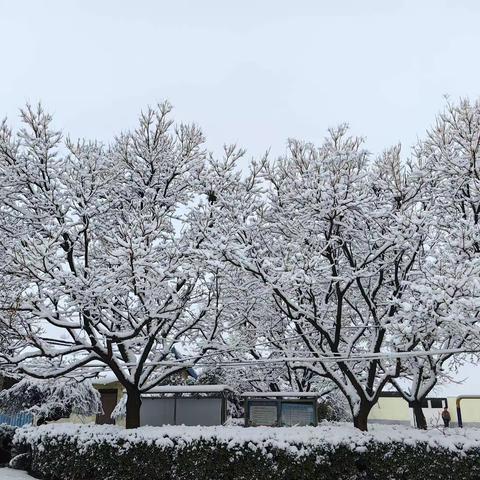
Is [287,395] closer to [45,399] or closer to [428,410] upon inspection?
[45,399]

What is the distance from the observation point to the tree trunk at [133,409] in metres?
13.0

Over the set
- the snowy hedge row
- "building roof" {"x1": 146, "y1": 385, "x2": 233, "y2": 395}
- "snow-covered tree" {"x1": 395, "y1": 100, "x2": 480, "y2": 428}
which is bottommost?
the snowy hedge row

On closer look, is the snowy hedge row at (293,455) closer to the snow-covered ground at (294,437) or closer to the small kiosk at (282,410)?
the snow-covered ground at (294,437)

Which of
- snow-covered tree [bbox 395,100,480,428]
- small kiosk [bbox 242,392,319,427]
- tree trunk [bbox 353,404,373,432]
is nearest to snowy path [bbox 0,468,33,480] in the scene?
small kiosk [bbox 242,392,319,427]

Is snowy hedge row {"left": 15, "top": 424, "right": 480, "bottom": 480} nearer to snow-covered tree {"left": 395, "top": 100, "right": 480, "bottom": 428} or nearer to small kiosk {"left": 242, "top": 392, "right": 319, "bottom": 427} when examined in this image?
small kiosk {"left": 242, "top": 392, "right": 319, "bottom": 427}

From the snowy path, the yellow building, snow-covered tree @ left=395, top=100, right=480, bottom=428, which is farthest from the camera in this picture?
the yellow building

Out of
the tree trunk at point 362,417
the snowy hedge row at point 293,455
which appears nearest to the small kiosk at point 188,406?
the snowy hedge row at point 293,455

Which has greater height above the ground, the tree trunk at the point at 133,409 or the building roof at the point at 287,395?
the building roof at the point at 287,395

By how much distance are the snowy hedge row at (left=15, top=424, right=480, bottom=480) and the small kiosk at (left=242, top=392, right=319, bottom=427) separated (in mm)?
1326

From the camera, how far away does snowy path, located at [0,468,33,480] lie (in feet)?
43.1

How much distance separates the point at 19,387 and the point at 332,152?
15.6 m

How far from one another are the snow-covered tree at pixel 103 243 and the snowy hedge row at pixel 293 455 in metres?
2.07

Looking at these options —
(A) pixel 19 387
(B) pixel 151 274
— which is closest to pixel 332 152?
(B) pixel 151 274

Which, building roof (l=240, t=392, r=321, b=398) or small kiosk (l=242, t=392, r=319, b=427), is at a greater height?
building roof (l=240, t=392, r=321, b=398)
